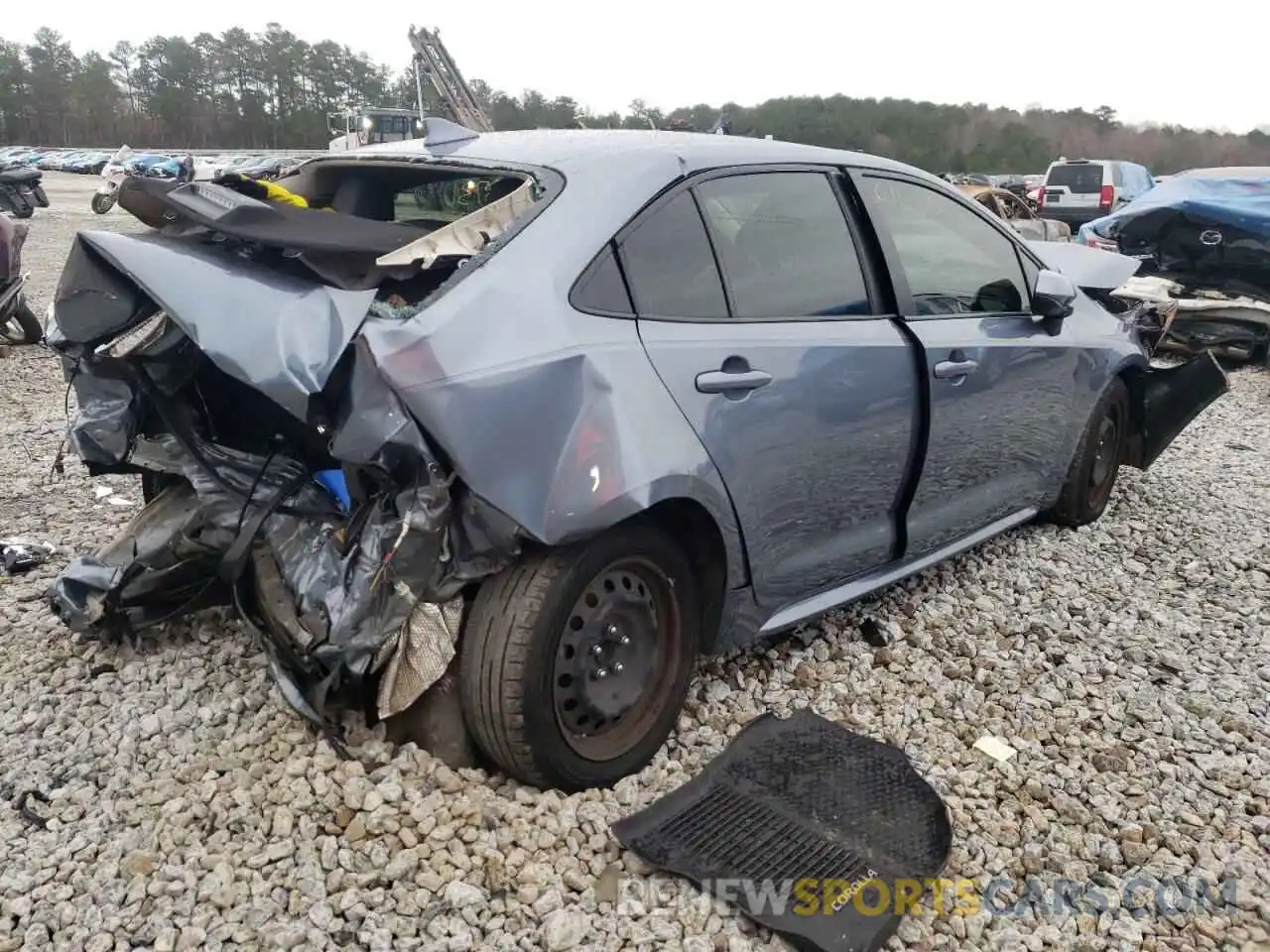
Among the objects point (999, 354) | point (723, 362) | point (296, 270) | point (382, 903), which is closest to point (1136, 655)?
point (999, 354)

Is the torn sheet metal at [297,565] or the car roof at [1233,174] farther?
the car roof at [1233,174]

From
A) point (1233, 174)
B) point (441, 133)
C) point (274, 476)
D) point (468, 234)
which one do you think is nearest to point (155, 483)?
point (274, 476)

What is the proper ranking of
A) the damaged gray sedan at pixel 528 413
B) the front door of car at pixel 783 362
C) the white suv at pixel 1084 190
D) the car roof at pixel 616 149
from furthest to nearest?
the white suv at pixel 1084 190, the car roof at pixel 616 149, the front door of car at pixel 783 362, the damaged gray sedan at pixel 528 413

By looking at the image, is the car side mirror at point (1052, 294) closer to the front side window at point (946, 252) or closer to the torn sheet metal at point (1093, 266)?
the front side window at point (946, 252)

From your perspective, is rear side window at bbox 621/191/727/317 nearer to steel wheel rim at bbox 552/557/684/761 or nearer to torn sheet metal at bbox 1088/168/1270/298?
steel wheel rim at bbox 552/557/684/761

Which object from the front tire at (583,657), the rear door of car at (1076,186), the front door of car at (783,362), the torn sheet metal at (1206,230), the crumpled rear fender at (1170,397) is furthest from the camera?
the rear door of car at (1076,186)

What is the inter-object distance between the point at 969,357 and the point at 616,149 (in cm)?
148

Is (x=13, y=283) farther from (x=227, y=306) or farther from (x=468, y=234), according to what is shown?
(x=468, y=234)

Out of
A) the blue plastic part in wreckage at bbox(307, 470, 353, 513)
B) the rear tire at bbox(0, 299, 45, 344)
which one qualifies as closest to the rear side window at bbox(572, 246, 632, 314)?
the blue plastic part in wreckage at bbox(307, 470, 353, 513)

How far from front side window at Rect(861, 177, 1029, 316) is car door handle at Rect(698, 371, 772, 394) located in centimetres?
91

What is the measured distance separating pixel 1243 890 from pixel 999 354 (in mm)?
1939

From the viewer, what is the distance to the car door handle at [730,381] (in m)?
2.68

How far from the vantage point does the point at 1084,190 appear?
2116 cm

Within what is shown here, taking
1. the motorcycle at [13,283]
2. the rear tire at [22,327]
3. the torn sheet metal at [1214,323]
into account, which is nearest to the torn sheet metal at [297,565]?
the motorcycle at [13,283]
